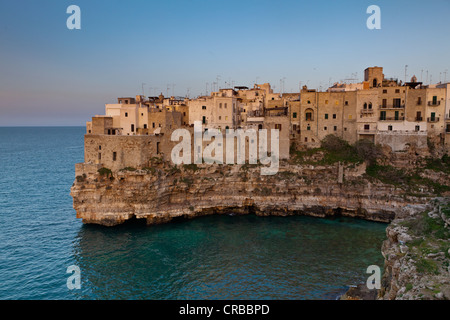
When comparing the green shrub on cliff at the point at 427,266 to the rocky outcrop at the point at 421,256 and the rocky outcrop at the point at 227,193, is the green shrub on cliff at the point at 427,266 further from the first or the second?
the rocky outcrop at the point at 227,193

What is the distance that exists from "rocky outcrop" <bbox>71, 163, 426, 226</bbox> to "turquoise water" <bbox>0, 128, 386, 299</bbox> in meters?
1.54

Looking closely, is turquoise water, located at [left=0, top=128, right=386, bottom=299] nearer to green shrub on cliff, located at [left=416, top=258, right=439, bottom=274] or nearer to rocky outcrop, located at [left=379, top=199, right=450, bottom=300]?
rocky outcrop, located at [left=379, top=199, right=450, bottom=300]

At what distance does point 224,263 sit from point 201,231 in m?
7.24

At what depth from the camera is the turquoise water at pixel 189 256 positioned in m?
22.5

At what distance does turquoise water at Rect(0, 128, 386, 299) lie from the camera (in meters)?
22.5

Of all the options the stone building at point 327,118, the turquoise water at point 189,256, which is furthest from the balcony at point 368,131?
the turquoise water at point 189,256

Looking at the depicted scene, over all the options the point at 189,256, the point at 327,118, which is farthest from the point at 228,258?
the point at 327,118

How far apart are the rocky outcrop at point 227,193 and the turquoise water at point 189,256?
1542 mm

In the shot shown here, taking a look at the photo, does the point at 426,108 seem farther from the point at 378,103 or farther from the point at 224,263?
the point at 224,263

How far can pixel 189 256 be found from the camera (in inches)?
1091

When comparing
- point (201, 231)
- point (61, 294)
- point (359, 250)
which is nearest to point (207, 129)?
point (201, 231)

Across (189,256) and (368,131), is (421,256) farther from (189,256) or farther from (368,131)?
(368,131)

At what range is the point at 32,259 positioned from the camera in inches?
1069

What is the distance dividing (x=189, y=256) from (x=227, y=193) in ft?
39.5
